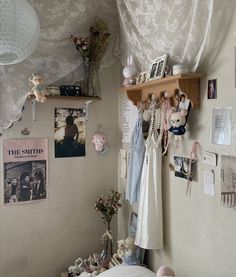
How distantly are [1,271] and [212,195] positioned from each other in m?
1.46

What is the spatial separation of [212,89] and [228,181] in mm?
426

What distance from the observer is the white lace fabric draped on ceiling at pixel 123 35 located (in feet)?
4.59

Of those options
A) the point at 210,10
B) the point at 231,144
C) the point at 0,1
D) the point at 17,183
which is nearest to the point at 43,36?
the point at 0,1

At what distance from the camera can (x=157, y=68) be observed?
172 centimetres

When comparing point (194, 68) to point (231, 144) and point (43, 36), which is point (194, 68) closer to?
point (231, 144)

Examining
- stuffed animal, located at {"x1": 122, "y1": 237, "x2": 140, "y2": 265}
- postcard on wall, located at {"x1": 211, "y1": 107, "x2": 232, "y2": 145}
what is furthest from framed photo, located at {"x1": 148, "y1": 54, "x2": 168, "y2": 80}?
stuffed animal, located at {"x1": 122, "y1": 237, "x2": 140, "y2": 265}

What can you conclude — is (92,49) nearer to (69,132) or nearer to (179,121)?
(69,132)

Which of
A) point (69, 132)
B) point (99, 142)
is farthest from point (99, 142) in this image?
point (69, 132)

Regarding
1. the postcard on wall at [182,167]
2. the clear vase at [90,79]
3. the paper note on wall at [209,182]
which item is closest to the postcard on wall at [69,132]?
the clear vase at [90,79]

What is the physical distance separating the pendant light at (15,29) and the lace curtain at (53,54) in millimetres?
581

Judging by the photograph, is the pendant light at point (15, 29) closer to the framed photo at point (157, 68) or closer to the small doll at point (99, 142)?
the framed photo at point (157, 68)

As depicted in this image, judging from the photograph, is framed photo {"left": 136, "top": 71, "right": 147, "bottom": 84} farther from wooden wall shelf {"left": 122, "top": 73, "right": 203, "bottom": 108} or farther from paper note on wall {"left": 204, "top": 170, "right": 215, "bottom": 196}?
paper note on wall {"left": 204, "top": 170, "right": 215, "bottom": 196}

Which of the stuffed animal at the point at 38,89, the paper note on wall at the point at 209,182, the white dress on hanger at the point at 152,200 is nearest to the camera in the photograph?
the paper note on wall at the point at 209,182

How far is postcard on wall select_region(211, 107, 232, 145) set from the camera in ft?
4.48
